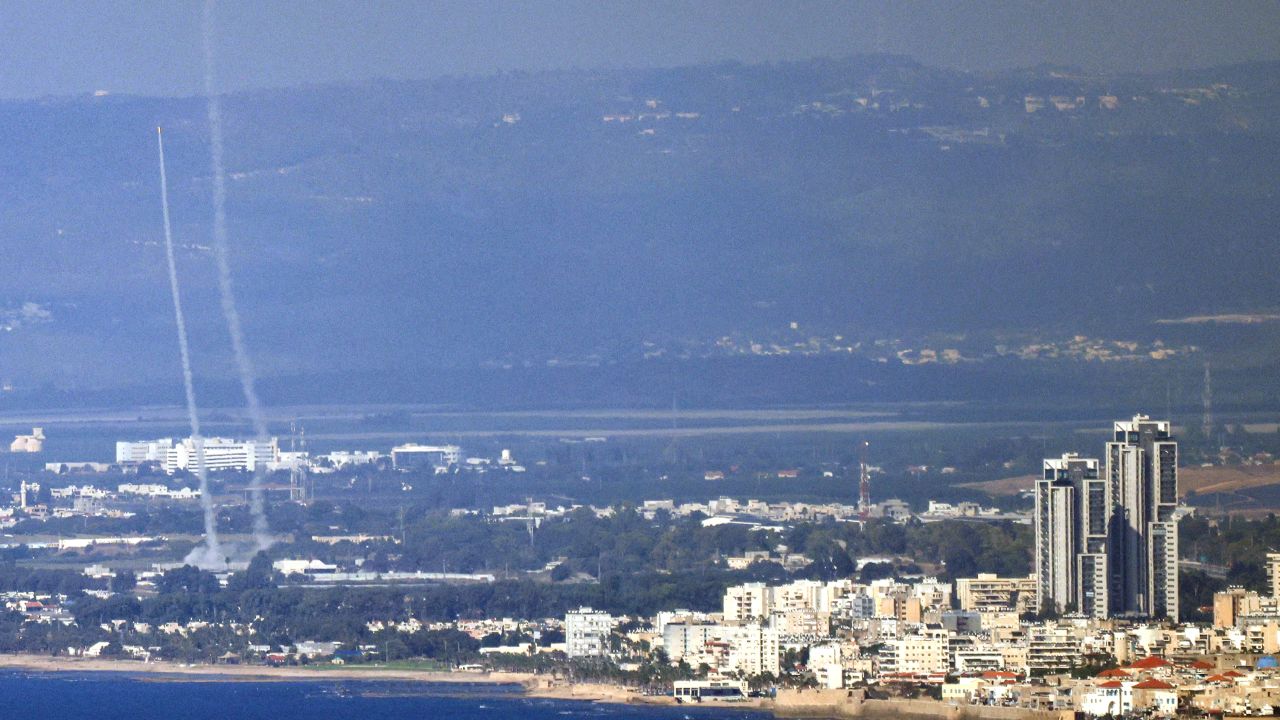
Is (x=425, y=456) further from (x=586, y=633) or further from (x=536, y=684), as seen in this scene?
(x=536, y=684)

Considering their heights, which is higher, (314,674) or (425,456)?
(425,456)

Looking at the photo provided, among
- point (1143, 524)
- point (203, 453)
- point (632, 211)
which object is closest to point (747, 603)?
point (1143, 524)

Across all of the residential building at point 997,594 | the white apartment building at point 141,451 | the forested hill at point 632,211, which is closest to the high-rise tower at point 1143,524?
the residential building at point 997,594

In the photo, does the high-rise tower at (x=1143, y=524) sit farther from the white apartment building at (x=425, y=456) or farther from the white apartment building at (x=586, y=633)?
the white apartment building at (x=425, y=456)

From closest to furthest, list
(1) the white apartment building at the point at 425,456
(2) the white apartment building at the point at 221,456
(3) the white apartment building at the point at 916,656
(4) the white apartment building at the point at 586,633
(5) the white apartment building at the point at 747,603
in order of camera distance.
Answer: (3) the white apartment building at the point at 916,656, (4) the white apartment building at the point at 586,633, (5) the white apartment building at the point at 747,603, (2) the white apartment building at the point at 221,456, (1) the white apartment building at the point at 425,456

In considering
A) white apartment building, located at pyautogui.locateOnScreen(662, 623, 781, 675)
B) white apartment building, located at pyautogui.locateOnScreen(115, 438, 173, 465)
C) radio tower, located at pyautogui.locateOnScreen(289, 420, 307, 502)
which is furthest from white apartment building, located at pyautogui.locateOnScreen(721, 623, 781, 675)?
white apartment building, located at pyautogui.locateOnScreen(115, 438, 173, 465)

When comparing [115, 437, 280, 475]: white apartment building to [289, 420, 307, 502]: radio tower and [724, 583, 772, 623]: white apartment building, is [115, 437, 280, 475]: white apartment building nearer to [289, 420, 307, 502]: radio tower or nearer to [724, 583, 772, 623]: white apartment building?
[289, 420, 307, 502]: radio tower

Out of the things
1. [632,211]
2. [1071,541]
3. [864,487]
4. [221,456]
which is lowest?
[1071,541]
